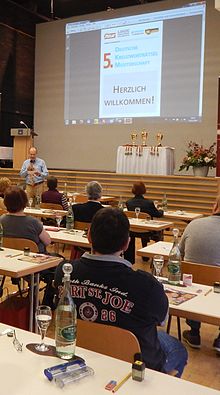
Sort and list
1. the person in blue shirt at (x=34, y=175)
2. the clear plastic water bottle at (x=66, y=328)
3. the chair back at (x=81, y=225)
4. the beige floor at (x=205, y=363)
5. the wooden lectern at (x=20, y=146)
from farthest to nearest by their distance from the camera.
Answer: the wooden lectern at (x=20, y=146), the person in blue shirt at (x=34, y=175), the chair back at (x=81, y=225), the beige floor at (x=205, y=363), the clear plastic water bottle at (x=66, y=328)

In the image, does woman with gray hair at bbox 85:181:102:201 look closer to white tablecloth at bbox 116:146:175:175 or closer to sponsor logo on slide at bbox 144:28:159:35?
white tablecloth at bbox 116:146:175:175

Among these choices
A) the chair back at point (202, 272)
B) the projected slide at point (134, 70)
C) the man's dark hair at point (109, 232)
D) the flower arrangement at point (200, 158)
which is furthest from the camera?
the projected slide at point (134, 70)

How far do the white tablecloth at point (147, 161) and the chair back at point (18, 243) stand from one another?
6297mm

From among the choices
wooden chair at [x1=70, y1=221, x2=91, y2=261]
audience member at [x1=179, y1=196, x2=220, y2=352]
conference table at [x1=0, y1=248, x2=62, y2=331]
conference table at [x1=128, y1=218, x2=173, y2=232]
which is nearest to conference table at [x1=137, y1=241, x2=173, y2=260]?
audience member at [x1=179, y1=196, x2=220, y2=352]

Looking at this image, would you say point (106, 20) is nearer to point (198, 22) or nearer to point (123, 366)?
point (198, 22)

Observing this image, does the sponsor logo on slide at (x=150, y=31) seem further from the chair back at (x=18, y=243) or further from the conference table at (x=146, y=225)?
the chair back at (x=18, y=243)

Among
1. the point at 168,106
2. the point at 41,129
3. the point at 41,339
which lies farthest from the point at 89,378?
the point at 41,129

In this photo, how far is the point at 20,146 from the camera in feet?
38.2

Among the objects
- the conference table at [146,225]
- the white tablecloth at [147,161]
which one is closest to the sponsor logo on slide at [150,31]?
the white tablecloth at [147,161]

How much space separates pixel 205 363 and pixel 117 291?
1.93 meters

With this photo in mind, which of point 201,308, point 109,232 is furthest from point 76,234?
point 109,232

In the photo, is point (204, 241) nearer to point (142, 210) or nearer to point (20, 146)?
point (142, 210)

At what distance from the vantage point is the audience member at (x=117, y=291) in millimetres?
1904

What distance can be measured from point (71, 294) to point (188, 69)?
9579mm
